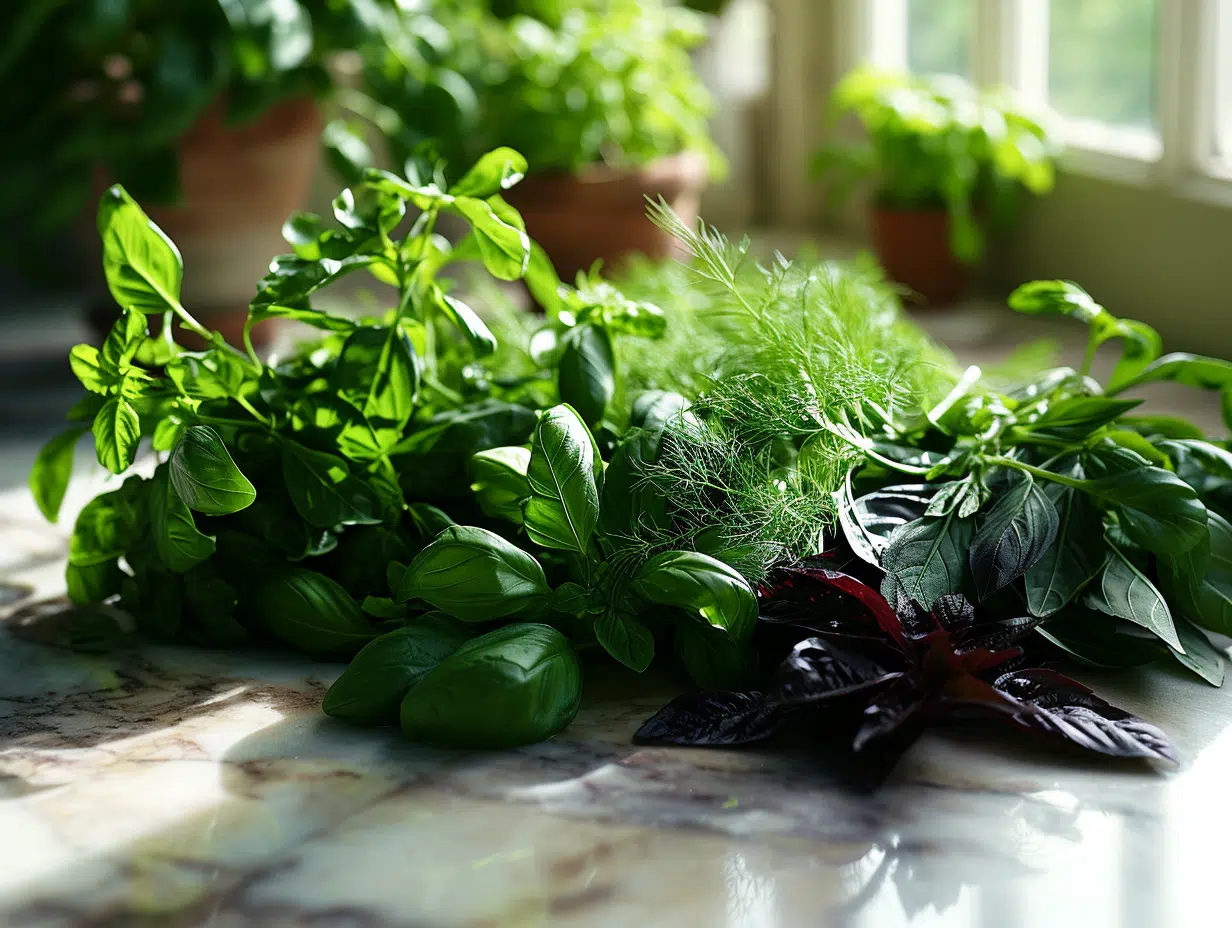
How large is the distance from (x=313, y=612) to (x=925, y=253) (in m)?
1.05

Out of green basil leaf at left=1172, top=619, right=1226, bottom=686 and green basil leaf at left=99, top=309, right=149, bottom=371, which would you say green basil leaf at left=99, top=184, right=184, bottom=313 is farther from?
green basil leaf at left=1172, top=619, right=1226, bottom=686

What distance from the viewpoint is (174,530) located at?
1.85 feet

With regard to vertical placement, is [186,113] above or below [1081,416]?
above

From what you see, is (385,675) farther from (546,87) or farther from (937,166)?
(937,166)

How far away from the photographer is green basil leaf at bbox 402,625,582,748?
0.51 m

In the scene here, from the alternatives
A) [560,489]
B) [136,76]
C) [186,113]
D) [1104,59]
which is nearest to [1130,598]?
[560,489]

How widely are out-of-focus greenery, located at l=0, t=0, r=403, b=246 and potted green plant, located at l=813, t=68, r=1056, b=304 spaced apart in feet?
1.86

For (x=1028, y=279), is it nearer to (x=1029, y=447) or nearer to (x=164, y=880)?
(x=1029, y=447)

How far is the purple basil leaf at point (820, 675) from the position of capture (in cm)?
50

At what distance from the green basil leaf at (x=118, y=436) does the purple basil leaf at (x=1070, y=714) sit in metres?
0.35

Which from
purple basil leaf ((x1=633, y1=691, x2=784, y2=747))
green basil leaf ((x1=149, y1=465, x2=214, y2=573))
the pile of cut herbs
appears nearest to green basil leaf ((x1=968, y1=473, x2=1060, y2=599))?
the pile of cut herbs

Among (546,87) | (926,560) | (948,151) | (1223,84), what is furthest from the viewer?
(948,151)

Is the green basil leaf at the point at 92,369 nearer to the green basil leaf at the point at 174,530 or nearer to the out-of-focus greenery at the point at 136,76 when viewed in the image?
the green basil leaf at the point at 174,530

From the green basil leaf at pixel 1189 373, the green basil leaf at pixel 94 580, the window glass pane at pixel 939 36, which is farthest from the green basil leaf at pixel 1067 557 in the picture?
the window glass pane at pixel 939 36
